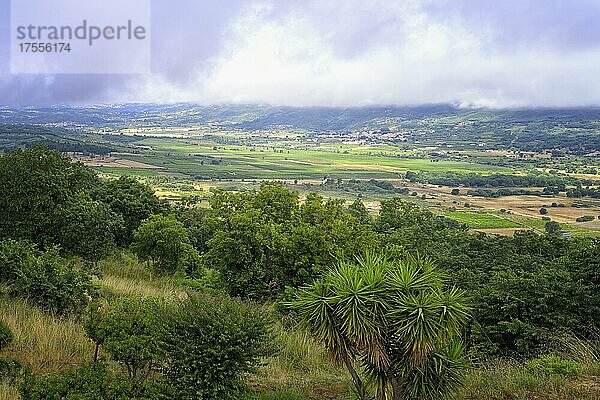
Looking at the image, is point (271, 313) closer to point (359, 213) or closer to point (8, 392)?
point (8, 392)

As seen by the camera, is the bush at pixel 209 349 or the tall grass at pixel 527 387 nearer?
the bush at pixel 209 349

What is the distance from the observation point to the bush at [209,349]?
5312 mm

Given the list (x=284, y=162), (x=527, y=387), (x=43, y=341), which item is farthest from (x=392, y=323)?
(x=284, y=162)

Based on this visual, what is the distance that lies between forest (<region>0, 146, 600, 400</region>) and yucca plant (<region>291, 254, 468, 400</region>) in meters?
0.01

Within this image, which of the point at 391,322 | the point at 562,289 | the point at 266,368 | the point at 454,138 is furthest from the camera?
the point at 454,138

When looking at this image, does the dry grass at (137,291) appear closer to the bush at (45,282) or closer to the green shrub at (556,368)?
the bush at (45,282)

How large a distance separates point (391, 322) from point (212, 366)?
6.00 ft

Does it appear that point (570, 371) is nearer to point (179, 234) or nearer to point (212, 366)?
point (212, 366)

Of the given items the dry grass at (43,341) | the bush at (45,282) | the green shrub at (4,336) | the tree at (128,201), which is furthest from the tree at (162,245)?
the green shrub at (4,336)

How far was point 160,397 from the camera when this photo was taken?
5.10 m

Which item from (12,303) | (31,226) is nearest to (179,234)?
(31,226)

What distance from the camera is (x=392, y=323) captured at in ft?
16.3

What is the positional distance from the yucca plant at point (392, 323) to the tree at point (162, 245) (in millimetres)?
15219

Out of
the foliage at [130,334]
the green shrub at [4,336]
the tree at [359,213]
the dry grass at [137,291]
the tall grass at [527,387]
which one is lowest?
the tree at [359,213]
